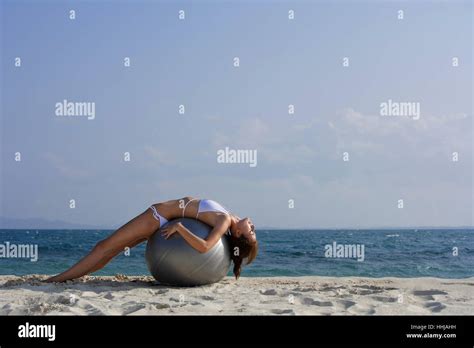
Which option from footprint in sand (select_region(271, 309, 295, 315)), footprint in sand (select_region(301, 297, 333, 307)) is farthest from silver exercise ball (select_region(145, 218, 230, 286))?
footprint in sand (select_region(271, 309, 295, 315))

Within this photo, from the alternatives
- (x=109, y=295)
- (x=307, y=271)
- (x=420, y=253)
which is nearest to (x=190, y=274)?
(x=109, y=295)

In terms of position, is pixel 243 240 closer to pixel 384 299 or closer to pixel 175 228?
pixel 175 228

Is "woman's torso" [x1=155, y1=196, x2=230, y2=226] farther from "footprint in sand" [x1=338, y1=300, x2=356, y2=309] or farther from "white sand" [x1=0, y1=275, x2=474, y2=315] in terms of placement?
"footprint in sand" [x1=338, y1=300, x2=356, y2=309]

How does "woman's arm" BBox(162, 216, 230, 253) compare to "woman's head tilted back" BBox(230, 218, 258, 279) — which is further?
"woman's head tilted back" BBox(230, 218, 258, 279)

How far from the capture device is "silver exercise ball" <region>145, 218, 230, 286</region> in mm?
8484

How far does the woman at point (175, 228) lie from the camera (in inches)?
346

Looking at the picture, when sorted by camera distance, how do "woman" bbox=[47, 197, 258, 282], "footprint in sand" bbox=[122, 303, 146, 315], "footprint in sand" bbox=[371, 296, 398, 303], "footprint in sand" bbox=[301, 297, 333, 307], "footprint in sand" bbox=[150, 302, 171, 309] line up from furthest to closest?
"woman" bbox=[47, 197, 258, 282]
"footprint in sand" bbox=[371, 296, 398, 303]
"footprint in sand" bbox=[301, 297, 333, 307]
"footprint in sand" bbox=[150, 302, 171, 309]
"footprint in sand" bbox=[122, 303, 146, 315]

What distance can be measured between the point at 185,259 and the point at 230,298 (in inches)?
39.2

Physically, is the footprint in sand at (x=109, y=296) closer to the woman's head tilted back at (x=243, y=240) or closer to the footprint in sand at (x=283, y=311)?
the woman's head tilted back at (x=243, y=240)

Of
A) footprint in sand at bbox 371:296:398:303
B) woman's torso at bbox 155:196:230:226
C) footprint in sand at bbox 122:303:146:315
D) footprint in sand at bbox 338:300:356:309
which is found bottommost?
footprint in sand at bbox 371:296:398:303

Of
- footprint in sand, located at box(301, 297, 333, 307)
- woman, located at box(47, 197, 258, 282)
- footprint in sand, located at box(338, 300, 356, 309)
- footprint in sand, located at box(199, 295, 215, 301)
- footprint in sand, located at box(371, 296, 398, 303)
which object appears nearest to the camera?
footprint in sand, located at box(338, 300, 356, 309)

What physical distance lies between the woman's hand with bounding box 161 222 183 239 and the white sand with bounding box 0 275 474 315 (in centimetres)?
81

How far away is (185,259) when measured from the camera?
27.8 ft
